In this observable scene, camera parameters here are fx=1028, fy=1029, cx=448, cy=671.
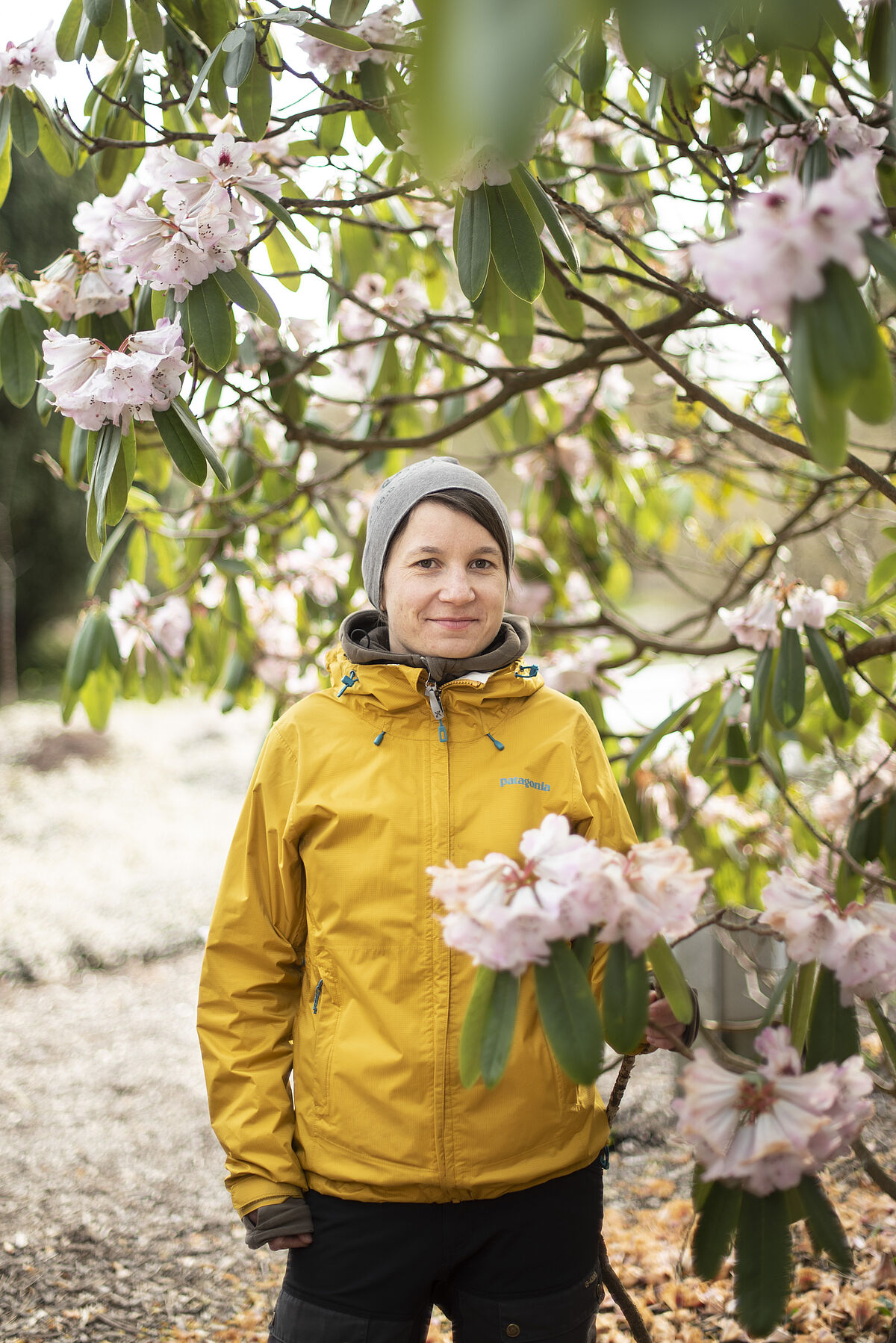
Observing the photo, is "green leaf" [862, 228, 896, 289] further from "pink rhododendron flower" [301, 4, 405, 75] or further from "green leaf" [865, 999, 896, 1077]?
"pink rhododendron flower" [301, 4, 405, 75]

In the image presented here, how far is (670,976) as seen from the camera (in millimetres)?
865

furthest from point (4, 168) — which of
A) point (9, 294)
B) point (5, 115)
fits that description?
point (9, 294)

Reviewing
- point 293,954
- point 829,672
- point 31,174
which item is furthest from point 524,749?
point 31,174

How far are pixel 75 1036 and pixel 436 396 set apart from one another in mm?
2527

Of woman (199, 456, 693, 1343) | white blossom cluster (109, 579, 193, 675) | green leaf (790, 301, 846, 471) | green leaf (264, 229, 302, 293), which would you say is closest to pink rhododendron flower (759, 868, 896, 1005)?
woman (199, 456, 693, 1343)

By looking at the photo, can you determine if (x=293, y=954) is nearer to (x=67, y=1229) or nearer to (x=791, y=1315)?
(x=791, y=1315)

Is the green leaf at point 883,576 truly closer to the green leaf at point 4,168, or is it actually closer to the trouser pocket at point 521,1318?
the trouser pocket at point 521,1318

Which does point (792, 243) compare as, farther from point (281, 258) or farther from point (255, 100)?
point (281, 258)

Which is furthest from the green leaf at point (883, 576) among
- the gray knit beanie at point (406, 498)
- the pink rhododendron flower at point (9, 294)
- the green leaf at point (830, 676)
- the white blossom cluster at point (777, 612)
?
the pink rhododendron flower at point (9, 294)

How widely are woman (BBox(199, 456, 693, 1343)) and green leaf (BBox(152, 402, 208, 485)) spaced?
0.82 ft

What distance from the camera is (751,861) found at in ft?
9.22

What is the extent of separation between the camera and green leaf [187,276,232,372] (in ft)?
3.76

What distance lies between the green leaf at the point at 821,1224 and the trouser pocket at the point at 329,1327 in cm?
56

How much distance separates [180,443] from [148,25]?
1.92ft
